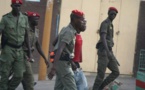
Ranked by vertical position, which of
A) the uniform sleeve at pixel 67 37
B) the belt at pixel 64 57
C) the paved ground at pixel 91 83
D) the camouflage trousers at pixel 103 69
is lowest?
the paved ground at pixel 91 83

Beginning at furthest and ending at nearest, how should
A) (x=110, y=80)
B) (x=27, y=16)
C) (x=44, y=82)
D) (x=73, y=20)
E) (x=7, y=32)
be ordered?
(x=44, y=82)
(x=110, y=80)
(x=27, y=16)
(x=7, y=32)
(x=73, y=20)

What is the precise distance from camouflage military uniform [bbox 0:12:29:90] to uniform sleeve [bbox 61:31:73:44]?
1.36 m

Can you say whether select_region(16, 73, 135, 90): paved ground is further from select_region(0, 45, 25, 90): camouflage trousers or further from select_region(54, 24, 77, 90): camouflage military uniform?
select_region(54, 24, 77, 90): camouflage military uniform

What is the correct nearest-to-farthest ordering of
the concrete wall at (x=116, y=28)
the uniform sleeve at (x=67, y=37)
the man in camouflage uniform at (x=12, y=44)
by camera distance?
the uniform sleeve at (x=67, y=37), the man in camouflage uniform at (x=12, y=44), the concrete wall at (x=116, y=28)

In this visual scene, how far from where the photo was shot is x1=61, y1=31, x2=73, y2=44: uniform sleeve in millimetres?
6289

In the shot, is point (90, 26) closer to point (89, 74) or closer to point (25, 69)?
point (89, 74)

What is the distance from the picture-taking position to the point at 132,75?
45.4ft

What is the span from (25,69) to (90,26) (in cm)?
572

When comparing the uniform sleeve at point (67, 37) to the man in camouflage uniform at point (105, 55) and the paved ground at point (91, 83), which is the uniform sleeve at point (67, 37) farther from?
the paved ground at point (91, 83)

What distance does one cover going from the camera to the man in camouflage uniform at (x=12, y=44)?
739cm

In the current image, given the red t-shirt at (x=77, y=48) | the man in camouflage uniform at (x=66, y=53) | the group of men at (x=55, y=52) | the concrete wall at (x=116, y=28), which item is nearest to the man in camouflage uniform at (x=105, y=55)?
the group of men at (x=55, y=52)

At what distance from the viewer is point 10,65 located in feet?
24.4

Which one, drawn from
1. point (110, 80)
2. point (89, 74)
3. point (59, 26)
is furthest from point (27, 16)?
point (89, 74)

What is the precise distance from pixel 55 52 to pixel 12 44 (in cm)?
114
